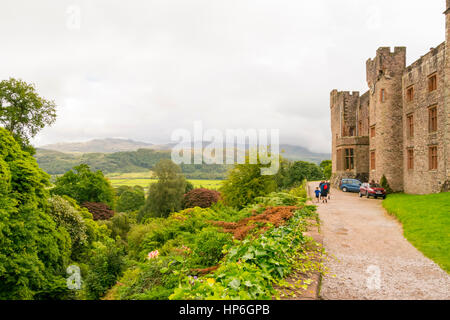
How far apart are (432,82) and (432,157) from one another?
5.85 meters

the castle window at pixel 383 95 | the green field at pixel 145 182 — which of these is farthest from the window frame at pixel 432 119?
the green field at pixel 145 182

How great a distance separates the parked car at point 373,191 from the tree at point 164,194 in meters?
26.0

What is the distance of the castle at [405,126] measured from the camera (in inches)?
795

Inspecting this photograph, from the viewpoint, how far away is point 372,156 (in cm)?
3042

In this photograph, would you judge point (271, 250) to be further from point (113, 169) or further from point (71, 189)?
point (113, 169)

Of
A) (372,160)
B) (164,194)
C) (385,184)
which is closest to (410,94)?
(372,160)

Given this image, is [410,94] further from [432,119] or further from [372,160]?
[372,160]

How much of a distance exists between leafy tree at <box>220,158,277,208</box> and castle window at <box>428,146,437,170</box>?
12353 mm

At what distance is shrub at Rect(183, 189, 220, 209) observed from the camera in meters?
44.7

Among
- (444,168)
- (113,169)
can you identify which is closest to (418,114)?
(444,168)

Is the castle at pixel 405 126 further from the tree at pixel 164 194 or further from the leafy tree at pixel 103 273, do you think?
the tree at pixel 164 194

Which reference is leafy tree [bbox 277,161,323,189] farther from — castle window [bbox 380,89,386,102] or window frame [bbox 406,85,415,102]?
window frame [bbox 406,85,415,102]

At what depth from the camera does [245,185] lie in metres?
A: 23.2
